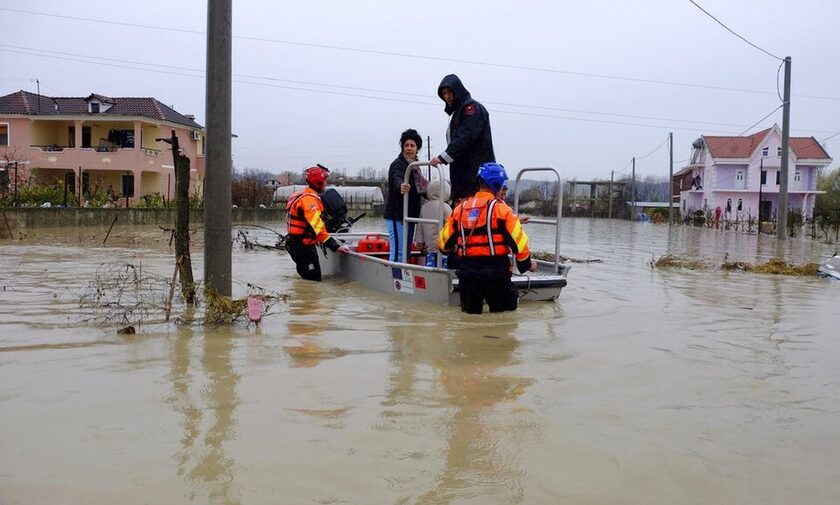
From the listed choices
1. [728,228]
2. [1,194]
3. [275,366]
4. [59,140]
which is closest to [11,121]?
[59,140]

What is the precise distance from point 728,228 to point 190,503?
42635mm

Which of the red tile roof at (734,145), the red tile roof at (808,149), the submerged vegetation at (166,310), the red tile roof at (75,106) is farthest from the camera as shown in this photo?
the red tile roof at (734,145)

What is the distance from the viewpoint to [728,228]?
1638 inches

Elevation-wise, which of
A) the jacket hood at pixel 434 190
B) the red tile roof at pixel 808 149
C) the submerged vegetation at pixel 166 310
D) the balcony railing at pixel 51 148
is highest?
the red tile roof at pixel 808 149

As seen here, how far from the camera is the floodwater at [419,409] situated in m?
3.06

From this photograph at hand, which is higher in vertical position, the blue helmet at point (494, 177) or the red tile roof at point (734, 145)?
the red tile roof at point (734, 145)

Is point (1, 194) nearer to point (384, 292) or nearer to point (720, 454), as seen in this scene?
point (384, 292)

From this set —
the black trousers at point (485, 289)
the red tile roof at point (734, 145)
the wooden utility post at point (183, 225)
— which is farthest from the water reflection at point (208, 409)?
the red tile roof at point (734, 145)

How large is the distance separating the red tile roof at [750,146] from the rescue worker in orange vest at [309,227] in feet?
199

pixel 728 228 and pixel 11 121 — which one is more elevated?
pixel 11 121

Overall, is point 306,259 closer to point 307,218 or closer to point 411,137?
point 307,218

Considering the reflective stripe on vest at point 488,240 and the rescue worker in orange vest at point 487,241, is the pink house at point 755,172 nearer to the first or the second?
the rescue worker in orange vest at point 487,241

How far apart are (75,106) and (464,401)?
4907 cm

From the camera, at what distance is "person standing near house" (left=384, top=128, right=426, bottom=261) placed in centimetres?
845
